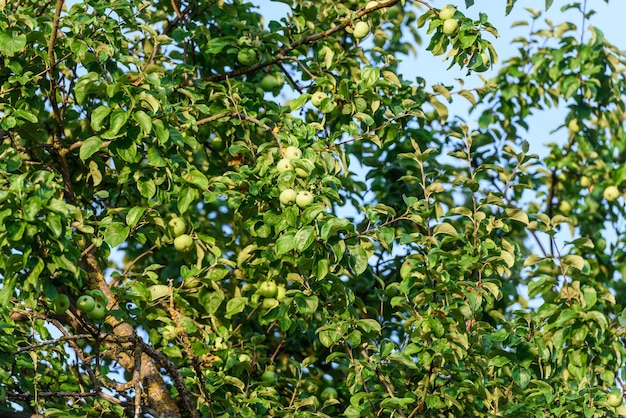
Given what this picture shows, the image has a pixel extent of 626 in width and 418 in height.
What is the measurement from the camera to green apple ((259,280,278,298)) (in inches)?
179

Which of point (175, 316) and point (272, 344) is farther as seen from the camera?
point (272, 344)

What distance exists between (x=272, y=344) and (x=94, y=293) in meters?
1.98

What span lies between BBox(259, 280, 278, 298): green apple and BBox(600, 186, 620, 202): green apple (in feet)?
10.1

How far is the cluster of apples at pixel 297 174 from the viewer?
374 centimetres

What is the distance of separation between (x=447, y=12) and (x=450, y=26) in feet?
0.21

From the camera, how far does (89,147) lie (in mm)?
4023

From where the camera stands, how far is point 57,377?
4.75m

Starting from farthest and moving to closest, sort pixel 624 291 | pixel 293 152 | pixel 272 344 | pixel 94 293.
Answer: pixel 624 291, pixel 272 344, pixel 293 152, pixel 94 293

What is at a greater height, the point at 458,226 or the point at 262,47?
the point at 262,47

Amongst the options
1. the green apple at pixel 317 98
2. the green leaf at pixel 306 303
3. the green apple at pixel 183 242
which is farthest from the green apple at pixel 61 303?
the green apple at pixel 317 98

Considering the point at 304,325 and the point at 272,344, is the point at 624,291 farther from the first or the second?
the point at 304,325

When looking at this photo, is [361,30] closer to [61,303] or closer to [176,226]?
[176,226]

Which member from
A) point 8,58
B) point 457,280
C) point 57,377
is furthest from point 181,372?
point 8,58

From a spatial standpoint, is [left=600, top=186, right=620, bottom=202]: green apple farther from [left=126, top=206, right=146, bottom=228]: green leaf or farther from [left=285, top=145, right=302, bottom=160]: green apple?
[left=126, top=206, right=146, bottom=228]: green leaf
